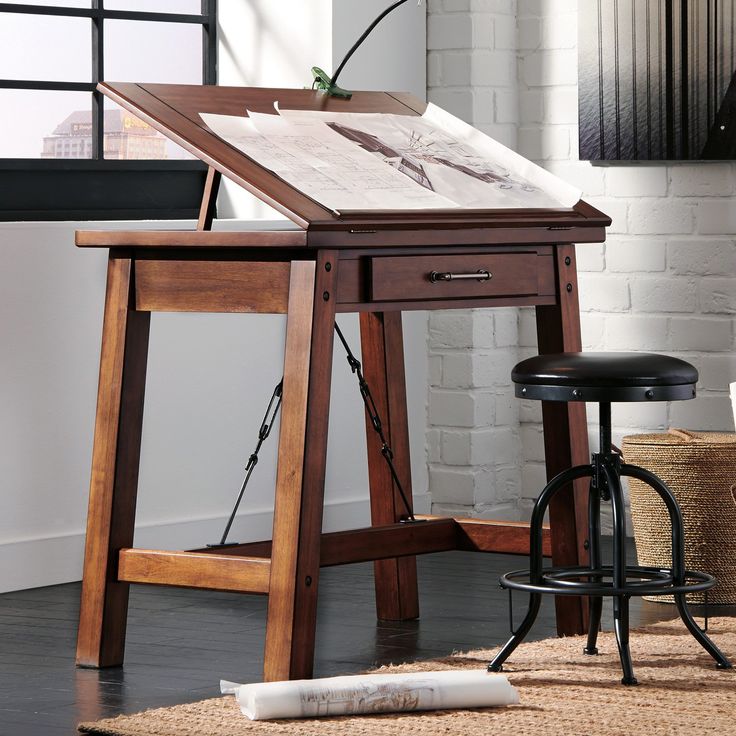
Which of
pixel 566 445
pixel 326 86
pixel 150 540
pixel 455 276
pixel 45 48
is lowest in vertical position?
pixel 150 540

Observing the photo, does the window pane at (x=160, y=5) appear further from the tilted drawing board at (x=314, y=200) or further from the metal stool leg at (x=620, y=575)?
the metal stool leg at (x=620, y=575)

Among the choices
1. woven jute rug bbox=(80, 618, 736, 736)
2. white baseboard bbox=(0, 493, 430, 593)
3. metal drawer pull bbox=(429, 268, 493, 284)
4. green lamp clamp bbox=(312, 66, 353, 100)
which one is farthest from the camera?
white baseboard bbox=(0, 493, 430, 593)

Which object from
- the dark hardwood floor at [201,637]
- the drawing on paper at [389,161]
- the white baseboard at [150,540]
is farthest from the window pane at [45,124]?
the drawing on paper at [389,161]

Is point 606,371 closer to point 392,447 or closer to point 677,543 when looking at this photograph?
point 677,543

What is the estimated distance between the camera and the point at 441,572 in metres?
4.53

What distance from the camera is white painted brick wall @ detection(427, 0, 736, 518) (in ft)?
15.8

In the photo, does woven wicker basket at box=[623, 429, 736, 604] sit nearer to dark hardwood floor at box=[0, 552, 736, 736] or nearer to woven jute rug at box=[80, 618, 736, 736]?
dark hardwood floor at box=[0, 552, 736, 736]

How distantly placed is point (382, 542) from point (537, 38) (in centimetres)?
220

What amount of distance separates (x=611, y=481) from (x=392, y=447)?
35.5 inches

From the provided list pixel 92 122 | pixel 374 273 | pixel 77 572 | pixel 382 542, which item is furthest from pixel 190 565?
pixel 92 122

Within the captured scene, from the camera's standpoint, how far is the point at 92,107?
4.75m

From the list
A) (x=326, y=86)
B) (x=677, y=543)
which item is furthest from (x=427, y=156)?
(x=677, y=543)

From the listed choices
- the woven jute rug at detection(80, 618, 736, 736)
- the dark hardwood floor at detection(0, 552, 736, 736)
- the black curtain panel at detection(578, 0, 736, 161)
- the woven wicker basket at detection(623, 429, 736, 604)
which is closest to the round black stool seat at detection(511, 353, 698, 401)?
the woven jute rug at detection(80, 618, 736, 736)

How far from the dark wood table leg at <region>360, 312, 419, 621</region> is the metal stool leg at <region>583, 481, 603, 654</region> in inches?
22.6
